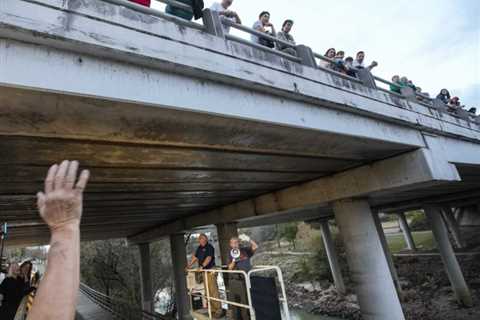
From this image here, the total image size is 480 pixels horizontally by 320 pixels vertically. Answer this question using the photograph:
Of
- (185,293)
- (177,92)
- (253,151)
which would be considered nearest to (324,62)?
(253,151)

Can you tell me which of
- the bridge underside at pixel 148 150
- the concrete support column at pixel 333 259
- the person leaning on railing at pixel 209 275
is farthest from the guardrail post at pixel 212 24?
the concrete support column at pixel 333 259

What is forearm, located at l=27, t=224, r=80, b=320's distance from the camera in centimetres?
110

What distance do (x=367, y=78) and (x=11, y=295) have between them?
8.66 m

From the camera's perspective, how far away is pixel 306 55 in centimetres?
548

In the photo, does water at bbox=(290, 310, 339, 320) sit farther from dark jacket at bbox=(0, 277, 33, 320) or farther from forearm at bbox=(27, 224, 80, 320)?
forearm at bbox=(27, 224, 80, 320)

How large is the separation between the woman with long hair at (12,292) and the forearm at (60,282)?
5.57 meters

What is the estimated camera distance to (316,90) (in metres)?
4.71

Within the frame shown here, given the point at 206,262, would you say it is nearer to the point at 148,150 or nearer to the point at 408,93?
the point at 148,150

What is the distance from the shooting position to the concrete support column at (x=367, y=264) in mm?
6477

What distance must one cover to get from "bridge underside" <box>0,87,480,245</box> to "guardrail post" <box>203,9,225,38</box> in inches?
56.6

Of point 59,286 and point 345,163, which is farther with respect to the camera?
point 345,163

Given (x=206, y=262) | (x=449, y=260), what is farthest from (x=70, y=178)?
(x=449, y=260)

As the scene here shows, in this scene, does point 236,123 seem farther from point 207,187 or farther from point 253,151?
point 207,187

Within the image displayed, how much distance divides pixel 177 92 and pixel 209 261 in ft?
16.8
